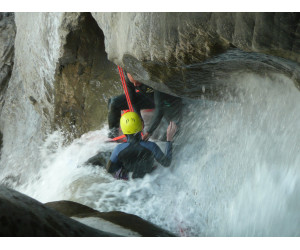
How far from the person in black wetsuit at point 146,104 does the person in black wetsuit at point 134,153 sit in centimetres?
40

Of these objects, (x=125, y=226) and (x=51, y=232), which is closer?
(x=51, y=232)

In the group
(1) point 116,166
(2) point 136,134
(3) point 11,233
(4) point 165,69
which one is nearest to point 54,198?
(1) point 116,166

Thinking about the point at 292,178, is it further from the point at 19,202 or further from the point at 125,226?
the point at 19,202

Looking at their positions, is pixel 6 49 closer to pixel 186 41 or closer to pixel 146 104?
pixel 146 104

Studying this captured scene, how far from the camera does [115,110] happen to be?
437 cm

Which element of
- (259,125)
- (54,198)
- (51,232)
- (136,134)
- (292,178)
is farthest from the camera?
(54,198)

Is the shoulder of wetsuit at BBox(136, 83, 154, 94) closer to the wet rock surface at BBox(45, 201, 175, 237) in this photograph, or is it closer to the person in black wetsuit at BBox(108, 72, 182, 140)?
the person in black wetsuit at BBox(108, 72, 182, 140)

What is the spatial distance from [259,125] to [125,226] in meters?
1.29

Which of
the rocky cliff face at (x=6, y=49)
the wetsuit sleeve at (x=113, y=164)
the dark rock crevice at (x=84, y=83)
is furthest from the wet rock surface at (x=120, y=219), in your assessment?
the rocky cliff face at (x=6, y=49)

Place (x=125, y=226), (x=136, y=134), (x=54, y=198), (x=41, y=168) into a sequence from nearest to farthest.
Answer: (x=125, y=226), (x=136, y=134), (x=54, y=198), (x=41, y=168)

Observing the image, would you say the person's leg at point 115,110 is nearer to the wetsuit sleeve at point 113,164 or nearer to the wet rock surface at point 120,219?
the wetsuit sleeve at point 113,164

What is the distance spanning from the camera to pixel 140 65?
8.89ft

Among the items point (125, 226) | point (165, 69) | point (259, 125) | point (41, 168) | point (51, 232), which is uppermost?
point (165, 69)

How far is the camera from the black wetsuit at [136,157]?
339 cm
